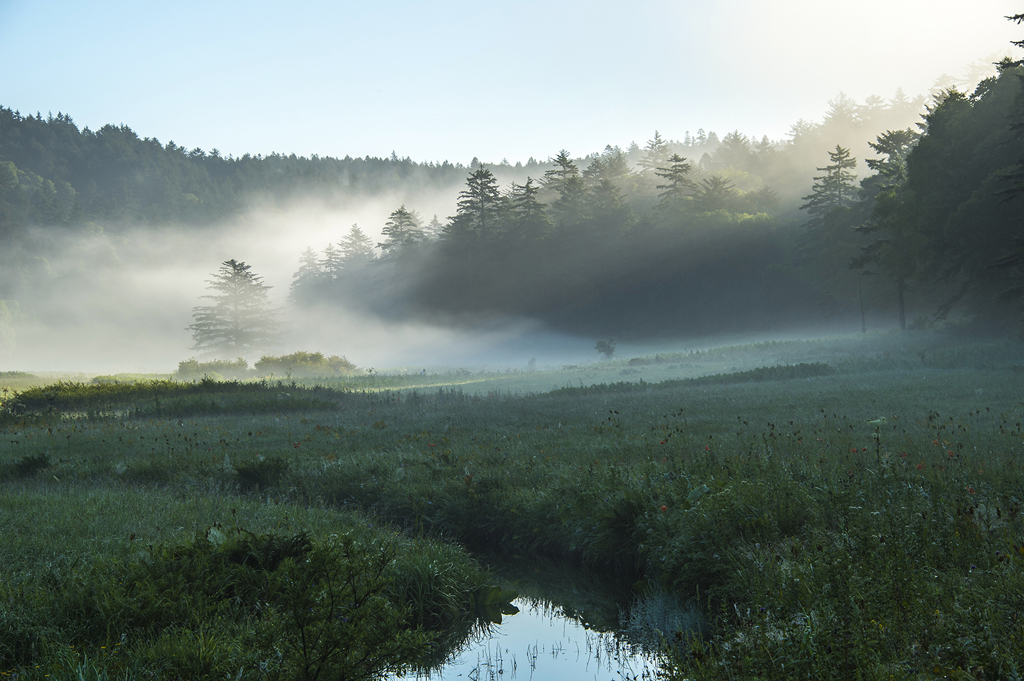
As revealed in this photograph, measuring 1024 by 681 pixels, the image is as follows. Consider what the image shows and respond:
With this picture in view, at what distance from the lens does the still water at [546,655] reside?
575cm

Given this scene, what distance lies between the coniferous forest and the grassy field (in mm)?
20872

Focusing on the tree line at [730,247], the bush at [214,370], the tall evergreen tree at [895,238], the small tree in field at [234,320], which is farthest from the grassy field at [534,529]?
the small tree in field at [234,320]

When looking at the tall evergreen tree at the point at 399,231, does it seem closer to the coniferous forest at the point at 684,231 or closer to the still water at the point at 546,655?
the coniferous forest at the point at 684,231

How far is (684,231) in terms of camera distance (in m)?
75.9

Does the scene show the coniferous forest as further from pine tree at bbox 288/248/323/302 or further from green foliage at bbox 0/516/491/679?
green foliage at bbox 0/516/491/679

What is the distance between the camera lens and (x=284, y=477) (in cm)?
1093

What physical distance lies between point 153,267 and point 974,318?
134265 mm

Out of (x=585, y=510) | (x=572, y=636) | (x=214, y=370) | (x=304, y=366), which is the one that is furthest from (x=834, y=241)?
(x=572, y=636)

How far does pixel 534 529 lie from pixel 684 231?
71.9 m

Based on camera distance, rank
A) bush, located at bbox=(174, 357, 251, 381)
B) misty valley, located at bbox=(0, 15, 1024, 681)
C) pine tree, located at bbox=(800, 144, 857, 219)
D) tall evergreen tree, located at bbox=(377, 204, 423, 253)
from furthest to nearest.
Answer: tall evergreen tree, located at bbox=(377, 204, 423, 253)
pine tree, located at bbox=(800, 144, 857, 219)
bush, located at bbox=(174, 357, 251, 381)
misty valley, located at bbox=(0, 15, 1024, 681)

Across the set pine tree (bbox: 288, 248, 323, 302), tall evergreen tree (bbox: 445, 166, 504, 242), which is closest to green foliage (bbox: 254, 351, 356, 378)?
tall evergreen tree (bbox: 445, 166, 504, 242)

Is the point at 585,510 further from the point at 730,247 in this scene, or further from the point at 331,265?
the point at 331,265

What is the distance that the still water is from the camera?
5746 mm

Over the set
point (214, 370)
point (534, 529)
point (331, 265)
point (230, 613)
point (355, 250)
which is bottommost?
point (534, 529)
